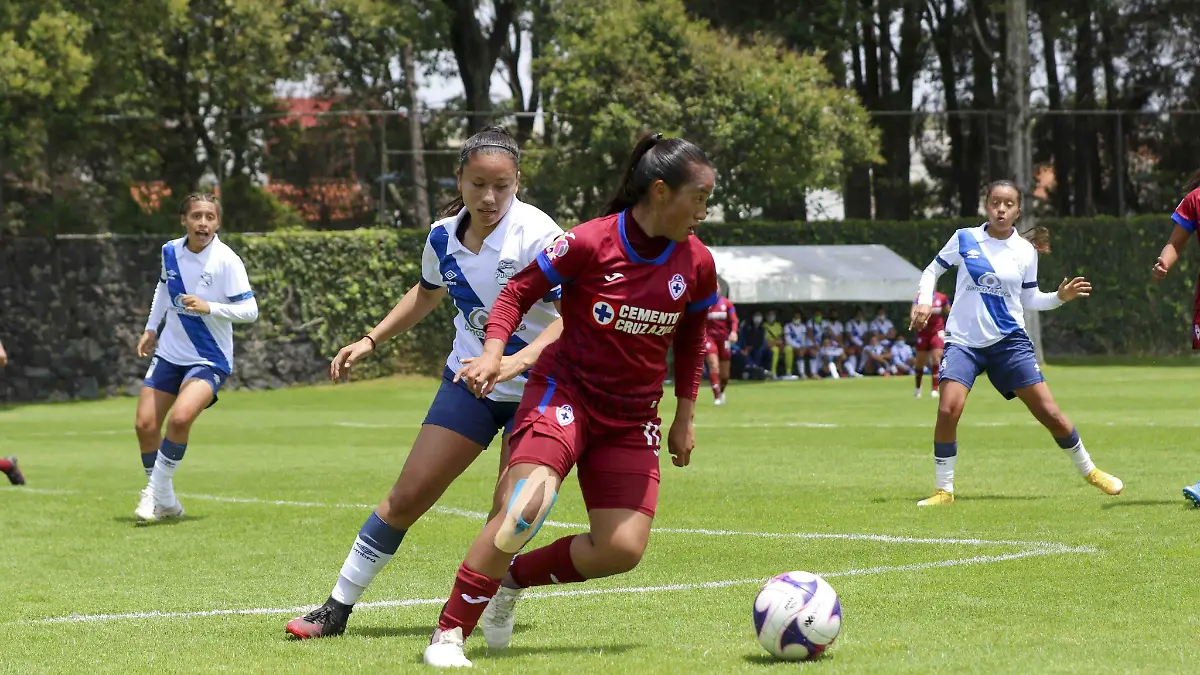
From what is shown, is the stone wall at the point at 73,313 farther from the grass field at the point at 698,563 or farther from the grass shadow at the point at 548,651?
the grass shadow at the point at 548,651

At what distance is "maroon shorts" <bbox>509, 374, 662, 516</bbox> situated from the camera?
5941 mm

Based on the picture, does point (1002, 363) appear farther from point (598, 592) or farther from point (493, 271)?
point (493, 271)

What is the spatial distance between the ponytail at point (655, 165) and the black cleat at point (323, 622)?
2055mm

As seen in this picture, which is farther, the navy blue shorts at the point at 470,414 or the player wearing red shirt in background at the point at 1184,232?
the player wearing red shirt in background at the point at 1184,232

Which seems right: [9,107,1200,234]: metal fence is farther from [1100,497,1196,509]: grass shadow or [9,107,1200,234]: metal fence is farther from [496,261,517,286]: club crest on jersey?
[496,261,517,286]: club crest on jersey

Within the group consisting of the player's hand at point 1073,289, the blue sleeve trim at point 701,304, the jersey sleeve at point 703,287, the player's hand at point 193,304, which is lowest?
the player's hand at point 1073,289

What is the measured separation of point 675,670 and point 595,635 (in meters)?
0.96

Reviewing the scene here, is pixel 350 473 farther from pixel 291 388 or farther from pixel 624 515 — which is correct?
pixel 291 388

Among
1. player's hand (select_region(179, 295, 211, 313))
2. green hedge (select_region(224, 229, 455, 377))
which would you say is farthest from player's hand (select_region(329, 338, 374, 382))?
green hedge (select_region(224, 229, 455, 377))

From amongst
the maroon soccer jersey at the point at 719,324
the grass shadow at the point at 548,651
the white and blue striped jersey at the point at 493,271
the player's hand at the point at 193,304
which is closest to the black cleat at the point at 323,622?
the grass shadow at the point at 548,651

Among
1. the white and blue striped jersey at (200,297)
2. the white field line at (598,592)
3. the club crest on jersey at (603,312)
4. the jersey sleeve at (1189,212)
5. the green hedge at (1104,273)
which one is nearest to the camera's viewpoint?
the club crest on jersey at (603,312)

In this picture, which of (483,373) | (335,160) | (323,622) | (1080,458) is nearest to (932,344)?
(335,160)

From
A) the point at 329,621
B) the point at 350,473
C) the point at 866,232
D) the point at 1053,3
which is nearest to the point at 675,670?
the point at 329,621

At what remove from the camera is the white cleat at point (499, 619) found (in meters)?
6.38
